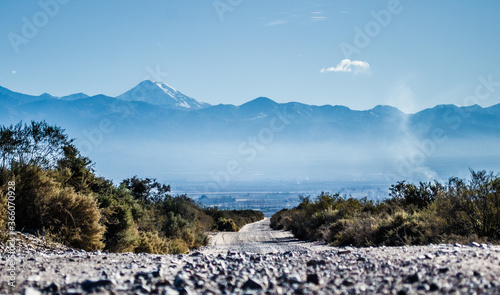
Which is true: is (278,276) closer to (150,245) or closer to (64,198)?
(64,198)

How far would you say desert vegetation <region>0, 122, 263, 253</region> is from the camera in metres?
12.1

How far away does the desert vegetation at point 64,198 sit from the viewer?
39.8 feet

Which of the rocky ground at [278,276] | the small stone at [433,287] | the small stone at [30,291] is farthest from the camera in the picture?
the rocky ground at [278,276]

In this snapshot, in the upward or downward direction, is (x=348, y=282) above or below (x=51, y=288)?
above

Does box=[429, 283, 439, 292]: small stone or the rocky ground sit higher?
box=[429, 283, 439, 292]: small stone

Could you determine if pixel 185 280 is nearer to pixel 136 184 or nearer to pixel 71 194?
pixel 71 194

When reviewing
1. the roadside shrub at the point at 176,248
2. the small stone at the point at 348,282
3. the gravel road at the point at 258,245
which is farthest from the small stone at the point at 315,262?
→ the roadside shrub at the point at 176,248

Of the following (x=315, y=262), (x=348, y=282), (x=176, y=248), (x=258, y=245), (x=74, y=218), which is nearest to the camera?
(x=348, y=282)

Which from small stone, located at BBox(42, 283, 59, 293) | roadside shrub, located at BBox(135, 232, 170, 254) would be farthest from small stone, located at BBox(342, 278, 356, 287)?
roadside shrub, located at BBox(135, 232, 170, 254)

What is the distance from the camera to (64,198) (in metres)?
12.4

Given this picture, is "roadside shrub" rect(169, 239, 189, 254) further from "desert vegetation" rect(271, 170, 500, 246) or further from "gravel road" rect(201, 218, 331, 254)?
"desert vegetation" rect(271, 170, 500, 246)

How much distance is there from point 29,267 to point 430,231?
37.4 feet

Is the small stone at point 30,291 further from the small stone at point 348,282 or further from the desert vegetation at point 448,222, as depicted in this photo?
the desert vegetation at point 448,222

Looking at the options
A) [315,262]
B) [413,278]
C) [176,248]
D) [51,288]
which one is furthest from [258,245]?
[51,288]
